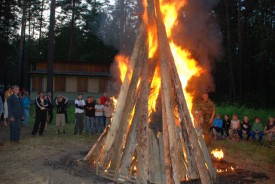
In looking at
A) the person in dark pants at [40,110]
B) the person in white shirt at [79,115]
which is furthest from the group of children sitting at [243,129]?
the person in dark pants at [40,110]

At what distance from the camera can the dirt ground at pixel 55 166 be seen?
5871 mm

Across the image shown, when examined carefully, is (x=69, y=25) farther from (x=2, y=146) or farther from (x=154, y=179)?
(x=154, y=179)

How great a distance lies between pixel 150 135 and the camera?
595 centimetres

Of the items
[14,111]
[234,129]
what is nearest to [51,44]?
[14,111]

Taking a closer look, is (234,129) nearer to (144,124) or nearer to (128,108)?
(128,108)

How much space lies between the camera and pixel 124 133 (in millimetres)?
6324

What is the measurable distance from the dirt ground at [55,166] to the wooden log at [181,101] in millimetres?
568

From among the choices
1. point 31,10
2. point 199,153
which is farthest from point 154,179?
point 31,10

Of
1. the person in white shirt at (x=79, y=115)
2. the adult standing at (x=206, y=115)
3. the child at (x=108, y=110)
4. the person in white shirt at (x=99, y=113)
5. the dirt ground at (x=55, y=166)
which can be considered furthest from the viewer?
the child at (x=108, y=110)

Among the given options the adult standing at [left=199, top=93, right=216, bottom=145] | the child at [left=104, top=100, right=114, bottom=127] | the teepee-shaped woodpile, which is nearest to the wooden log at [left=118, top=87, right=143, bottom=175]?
the teepee-shaped woodpile

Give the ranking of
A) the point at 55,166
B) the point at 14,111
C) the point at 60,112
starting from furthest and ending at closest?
1. the point at 60,112
2. the point at 14,111
3. the point at 55,166

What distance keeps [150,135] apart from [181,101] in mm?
1066

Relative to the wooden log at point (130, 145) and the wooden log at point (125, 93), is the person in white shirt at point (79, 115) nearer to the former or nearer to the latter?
the wooden log at point (125, 93)

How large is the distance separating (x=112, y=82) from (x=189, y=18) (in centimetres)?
2013
